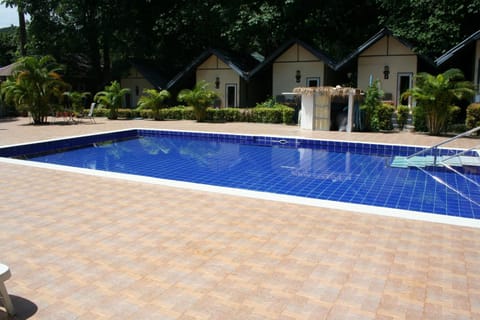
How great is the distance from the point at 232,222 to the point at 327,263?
1.61 meters

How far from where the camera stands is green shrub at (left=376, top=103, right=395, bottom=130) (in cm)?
1717

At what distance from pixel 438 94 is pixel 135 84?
65.9 ft

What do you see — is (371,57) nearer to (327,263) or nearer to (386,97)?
(386,97)

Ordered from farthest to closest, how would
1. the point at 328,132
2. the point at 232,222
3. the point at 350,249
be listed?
the point at 328,132, the point at 232,222, the point at 350,249

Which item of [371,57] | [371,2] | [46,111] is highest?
[371,2]

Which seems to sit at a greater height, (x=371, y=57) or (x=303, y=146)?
(x=371, y=57)

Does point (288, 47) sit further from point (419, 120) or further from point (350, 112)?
point (419, 120)

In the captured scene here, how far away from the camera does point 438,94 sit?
15188mm

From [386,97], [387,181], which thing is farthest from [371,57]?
[387,181]

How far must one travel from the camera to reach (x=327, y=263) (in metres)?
4.34

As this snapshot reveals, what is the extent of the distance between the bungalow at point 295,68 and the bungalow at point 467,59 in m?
5.67

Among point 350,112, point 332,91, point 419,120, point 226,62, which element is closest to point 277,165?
point 350,112

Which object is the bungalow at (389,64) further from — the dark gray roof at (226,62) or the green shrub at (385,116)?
the dark gray roof at (226,62)

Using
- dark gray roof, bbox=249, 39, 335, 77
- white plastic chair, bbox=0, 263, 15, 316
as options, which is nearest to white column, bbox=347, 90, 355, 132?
dark gray roof, bbox=249, 39, 335, 77
